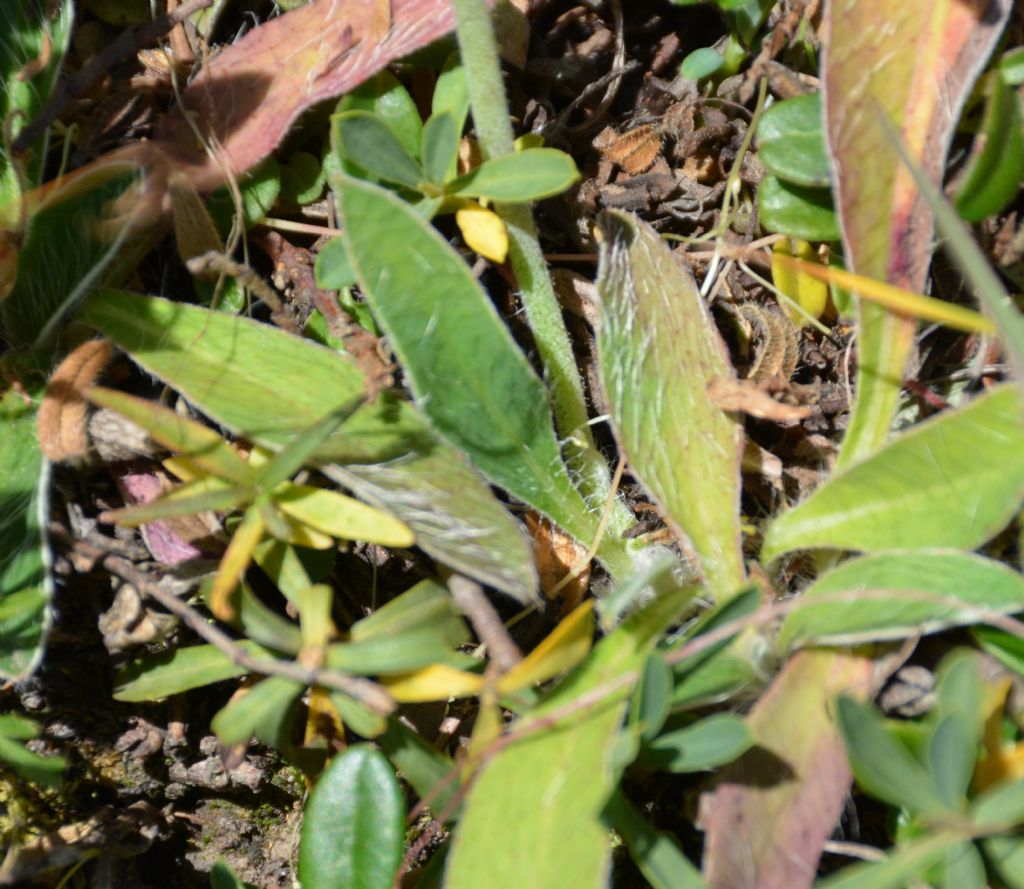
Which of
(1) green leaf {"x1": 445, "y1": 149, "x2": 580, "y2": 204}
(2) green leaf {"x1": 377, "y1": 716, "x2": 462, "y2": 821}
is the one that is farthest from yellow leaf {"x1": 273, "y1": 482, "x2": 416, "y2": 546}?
(1) green leaf {"x1": 445, "y1": 149, "x2": 580, "y2": 204}

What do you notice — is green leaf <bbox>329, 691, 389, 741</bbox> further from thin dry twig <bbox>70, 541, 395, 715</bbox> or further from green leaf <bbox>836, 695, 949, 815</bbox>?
green leaf <bbox>836, 695, 949, 815</bbox>

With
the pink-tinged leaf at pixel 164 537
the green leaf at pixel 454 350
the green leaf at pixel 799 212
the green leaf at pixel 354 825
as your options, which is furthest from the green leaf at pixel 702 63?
the green leaf at pixel 354 825

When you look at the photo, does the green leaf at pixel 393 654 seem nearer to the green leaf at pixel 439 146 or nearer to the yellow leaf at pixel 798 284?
the green leaf at pixel 439 146

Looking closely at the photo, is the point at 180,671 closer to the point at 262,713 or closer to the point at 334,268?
the point at 262,713

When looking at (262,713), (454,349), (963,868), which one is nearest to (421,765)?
(262,713)

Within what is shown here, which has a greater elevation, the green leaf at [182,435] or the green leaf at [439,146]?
the green leaf at [439,146]
